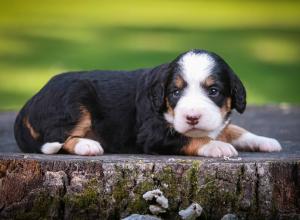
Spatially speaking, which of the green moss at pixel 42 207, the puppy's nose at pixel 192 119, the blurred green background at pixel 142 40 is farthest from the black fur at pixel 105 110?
the blurred green background at pixel 142 40

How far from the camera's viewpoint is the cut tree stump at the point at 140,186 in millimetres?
6941

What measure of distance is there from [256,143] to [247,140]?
13 cm

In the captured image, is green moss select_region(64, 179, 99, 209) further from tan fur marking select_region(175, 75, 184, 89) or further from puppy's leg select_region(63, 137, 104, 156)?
tan fur marking select_region(175, 75, 184, 89)

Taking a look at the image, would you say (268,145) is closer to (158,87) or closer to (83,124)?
(158,87)

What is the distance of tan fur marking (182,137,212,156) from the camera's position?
7551 millimetres

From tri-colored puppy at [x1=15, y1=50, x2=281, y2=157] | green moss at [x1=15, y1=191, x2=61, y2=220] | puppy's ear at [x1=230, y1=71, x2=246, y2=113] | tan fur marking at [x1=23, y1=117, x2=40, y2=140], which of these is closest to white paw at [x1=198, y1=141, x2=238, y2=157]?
tri-colored puppy at [x1=15, y1=50, x2=281, y2=157]

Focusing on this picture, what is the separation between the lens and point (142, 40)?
864 inches

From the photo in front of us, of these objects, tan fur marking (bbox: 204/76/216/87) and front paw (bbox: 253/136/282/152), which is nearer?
tan fur marking (bbox: 204/76/216/87)

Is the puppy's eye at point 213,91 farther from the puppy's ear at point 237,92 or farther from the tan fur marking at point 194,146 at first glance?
the tan fur marking at point 194,146

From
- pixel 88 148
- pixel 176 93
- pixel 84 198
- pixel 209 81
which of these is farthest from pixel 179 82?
pixel 84 198

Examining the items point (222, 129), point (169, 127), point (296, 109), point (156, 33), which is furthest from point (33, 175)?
point (156, 33)

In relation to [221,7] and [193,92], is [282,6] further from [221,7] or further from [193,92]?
[193,92]

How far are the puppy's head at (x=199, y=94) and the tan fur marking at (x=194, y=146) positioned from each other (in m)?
0.07

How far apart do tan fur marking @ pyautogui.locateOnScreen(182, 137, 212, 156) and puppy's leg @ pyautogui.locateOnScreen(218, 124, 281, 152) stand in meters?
0.57
